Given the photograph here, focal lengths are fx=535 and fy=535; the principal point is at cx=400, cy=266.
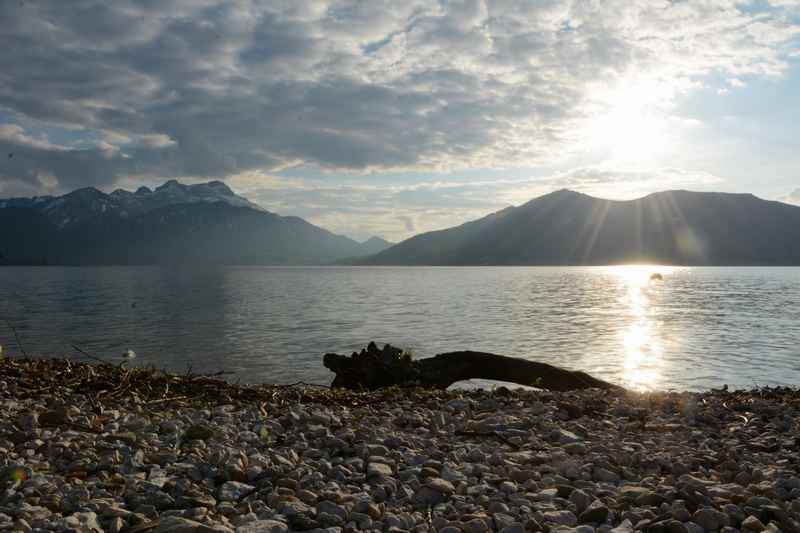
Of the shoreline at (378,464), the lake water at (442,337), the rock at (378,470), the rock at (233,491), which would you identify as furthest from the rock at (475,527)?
the lake water at (442,337)

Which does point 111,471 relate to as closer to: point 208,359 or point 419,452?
point 419,452

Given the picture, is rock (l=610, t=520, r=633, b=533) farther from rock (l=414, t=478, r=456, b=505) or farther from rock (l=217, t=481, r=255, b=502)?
rock (l=217, t=481, r=255, b=502)

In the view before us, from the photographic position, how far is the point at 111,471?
18.4ft

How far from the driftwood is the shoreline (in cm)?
444

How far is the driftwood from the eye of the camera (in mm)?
14727

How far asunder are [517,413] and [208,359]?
831 inches

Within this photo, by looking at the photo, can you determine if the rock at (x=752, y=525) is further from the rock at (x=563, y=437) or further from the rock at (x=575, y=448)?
the rock at (x=563, y=437)

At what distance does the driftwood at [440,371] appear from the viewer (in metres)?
14.7

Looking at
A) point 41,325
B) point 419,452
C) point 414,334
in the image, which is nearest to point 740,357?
point 414,334

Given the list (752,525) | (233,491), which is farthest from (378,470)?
(752,525)

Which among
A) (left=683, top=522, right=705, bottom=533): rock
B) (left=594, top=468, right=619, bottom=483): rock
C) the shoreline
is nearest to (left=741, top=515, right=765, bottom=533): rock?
the shoreline

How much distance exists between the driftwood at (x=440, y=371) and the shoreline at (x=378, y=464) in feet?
14.6

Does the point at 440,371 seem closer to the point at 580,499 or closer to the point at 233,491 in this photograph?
the point at 580,499

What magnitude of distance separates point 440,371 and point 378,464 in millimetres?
9521
